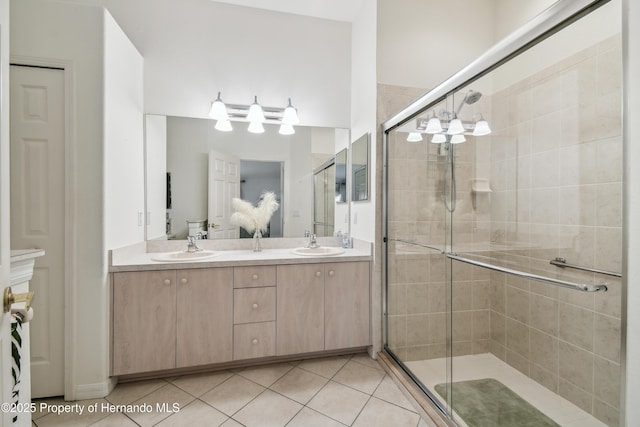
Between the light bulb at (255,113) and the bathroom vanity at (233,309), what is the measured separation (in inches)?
46.5

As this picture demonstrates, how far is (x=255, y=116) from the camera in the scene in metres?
2.61

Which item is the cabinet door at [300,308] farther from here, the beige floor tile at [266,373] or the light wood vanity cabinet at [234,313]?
the beige floor tile at [266,373]

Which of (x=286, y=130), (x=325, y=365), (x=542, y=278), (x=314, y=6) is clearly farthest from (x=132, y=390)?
(x=314, y=6)

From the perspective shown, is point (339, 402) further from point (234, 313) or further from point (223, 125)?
point (223, 125)

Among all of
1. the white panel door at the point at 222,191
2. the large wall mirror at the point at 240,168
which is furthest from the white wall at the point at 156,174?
the white panel door at the point at 222,191

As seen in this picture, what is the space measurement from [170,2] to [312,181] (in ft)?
6.19

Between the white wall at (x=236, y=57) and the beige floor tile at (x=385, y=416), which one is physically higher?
the white wall at (x=236, y=57)

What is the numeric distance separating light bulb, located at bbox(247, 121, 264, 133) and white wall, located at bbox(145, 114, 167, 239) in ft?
2.29

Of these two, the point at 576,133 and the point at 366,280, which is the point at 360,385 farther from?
the point at 576,133

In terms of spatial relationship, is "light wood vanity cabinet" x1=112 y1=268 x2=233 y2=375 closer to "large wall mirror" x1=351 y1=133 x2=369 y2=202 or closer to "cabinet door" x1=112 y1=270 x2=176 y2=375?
"cabinet door" x1=112 y1=270 x2=176 y2=375

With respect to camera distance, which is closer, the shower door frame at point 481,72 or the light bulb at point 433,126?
the shower door frame at point 481,72

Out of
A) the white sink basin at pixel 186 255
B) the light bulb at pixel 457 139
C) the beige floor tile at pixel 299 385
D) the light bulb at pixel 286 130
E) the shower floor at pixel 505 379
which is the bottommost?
the beige floor tile at pixel 299 385

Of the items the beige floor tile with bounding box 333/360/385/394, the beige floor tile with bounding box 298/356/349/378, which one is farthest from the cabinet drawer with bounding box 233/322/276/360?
the beige floor tile with bounding box 333/360/385/394

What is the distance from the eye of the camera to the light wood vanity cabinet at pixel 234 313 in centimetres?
194
